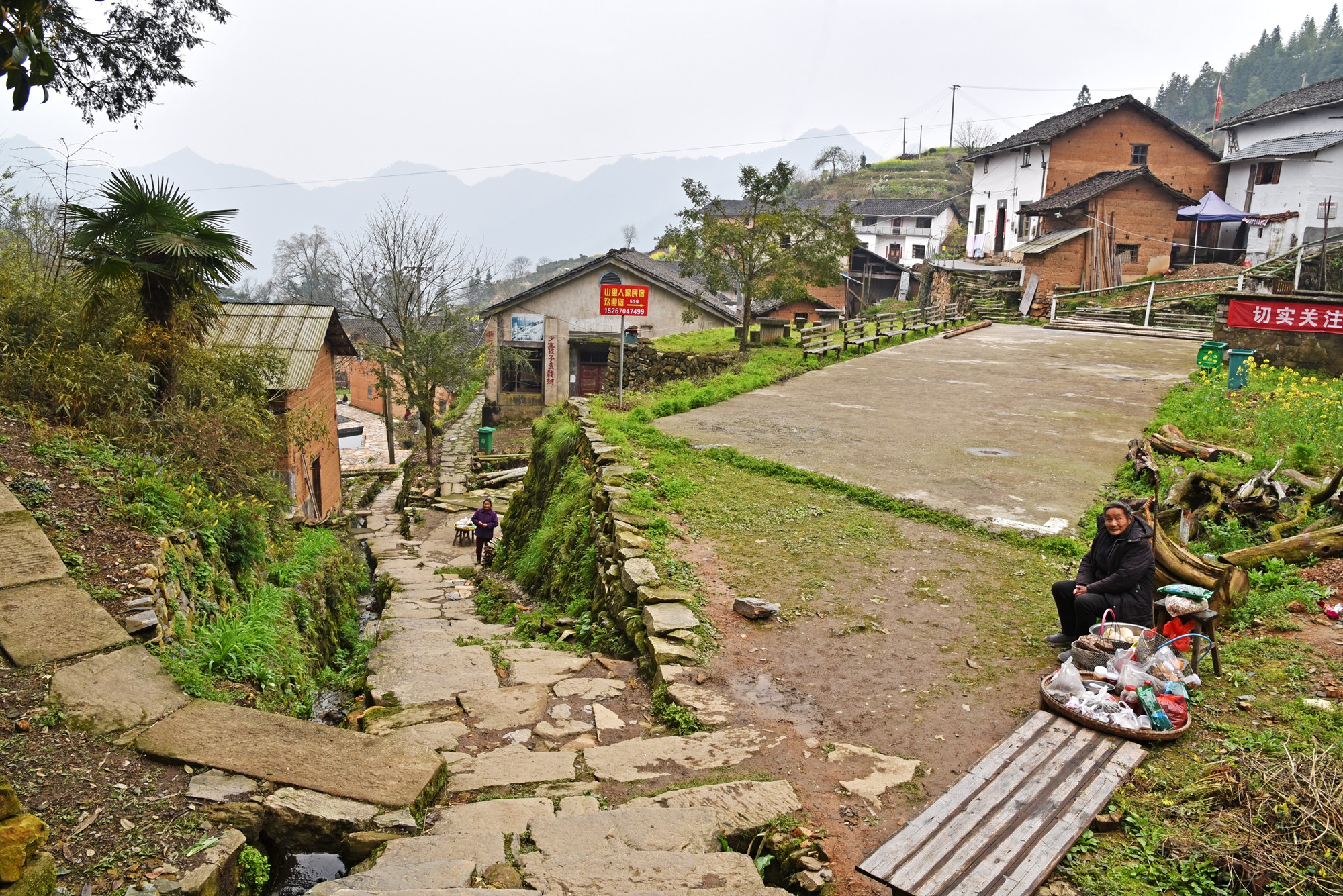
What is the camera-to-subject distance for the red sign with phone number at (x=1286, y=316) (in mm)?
15258

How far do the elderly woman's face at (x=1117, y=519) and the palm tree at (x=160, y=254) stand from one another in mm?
8701

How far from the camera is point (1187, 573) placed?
21.6 feet

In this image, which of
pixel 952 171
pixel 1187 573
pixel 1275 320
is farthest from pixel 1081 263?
pixel 952 171

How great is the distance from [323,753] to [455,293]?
29782mm

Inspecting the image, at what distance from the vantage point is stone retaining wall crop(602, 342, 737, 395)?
23.3 metres

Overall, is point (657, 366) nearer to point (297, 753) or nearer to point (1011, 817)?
point (297, 753)

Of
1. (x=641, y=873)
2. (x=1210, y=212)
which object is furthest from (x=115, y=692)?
(x=1210, y=212)

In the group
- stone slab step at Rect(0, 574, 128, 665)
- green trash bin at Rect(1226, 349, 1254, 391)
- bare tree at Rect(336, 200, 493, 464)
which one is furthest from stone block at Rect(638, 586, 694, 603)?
bare tree at Rect(336, 200, 493, 464)

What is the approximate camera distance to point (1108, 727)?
16.1 feet

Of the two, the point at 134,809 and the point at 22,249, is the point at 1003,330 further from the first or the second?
the point at 134,809

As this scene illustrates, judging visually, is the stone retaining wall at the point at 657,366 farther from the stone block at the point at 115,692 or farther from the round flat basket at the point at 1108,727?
the stone block at the point at 115,692

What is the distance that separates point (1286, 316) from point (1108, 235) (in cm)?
1885

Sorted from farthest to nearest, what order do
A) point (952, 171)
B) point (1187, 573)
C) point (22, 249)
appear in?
point (952, 171), point (22, 249), point (1187, 573)

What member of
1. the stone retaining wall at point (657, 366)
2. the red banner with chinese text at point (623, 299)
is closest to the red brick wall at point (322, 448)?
the red banner with chinese text at point (623, 299)
